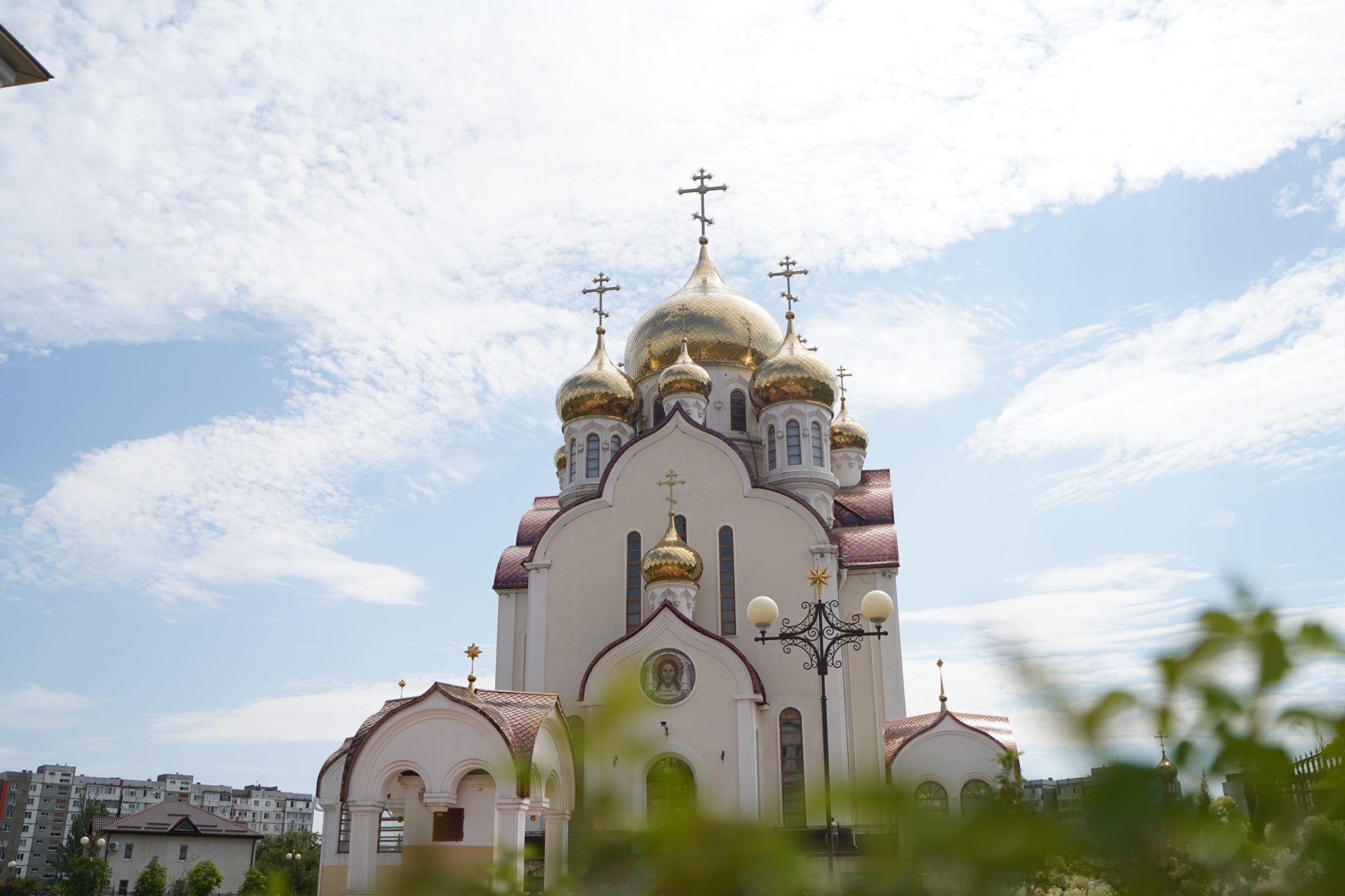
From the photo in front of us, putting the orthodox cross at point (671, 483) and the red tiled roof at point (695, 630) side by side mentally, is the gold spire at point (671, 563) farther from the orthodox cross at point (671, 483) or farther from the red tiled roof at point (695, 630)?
the red tiled roof at point (695, 630)

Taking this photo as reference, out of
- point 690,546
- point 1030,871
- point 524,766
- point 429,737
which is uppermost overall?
point 690,546

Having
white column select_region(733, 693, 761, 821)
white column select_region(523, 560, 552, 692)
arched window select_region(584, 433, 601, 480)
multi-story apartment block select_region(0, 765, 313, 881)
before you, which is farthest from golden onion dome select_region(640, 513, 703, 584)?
multi-story apartment block select_region(0, 765, 313, 881)

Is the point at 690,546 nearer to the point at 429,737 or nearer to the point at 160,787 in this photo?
the point at 429,737

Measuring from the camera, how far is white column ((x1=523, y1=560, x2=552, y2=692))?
747 inches

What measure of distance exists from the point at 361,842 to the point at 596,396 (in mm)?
10566

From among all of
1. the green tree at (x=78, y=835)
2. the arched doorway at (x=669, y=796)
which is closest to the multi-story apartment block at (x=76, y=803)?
the green tree at (x=78, y=835)

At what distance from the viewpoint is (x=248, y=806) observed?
81.2 metres

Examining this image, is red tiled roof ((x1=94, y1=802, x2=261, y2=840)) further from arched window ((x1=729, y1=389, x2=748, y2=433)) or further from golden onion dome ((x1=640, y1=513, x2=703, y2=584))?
golden onion dome ((x1=640, y1=513, x2=703, y2=584))

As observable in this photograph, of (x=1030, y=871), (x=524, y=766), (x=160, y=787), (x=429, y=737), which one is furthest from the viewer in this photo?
(x=160, y=787)

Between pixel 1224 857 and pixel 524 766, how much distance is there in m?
0.76

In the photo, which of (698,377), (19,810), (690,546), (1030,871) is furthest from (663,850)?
(19,810)

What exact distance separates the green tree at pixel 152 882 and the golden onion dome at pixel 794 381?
84.7 feet

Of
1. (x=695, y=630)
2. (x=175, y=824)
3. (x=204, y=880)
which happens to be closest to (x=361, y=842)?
(x=695, y=630)

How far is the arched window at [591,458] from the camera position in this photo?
22016 mm
